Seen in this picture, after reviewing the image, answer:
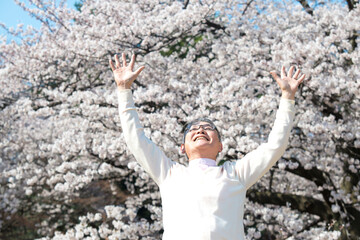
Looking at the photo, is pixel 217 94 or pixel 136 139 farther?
pixel 217 94

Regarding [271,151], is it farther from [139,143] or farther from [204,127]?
[139,143]

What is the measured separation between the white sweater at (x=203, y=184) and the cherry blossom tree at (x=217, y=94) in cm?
277

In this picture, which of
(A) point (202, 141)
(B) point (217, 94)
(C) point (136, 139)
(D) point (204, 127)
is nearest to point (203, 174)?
(A) point (202, 141)

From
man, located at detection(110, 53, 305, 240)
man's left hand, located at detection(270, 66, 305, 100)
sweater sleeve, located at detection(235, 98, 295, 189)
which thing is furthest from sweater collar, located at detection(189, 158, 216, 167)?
man's left hand, located at detection(270, 66, 305, 100)

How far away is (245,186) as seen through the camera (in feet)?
7.64

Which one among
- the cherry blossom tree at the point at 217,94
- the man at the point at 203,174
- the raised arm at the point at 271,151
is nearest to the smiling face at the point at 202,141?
the man at the point at 203,174

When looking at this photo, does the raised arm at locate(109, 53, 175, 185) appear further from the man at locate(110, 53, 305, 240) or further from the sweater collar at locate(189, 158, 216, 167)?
the sweater collar at locate(189, 158, 216, 167)

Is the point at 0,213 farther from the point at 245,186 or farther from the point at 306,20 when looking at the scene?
the point at 245,186

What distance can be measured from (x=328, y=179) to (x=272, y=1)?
332cm

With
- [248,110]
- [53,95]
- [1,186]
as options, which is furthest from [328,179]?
[1,186]

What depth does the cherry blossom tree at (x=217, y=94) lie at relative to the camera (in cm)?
A: 558

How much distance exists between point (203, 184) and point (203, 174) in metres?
0.07

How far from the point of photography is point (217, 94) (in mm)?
5484

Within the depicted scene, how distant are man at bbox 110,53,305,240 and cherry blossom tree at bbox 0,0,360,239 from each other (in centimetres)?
275
